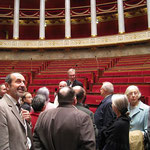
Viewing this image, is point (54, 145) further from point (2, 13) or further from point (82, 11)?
point (2, 13)

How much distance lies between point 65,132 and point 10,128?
0.37 metres

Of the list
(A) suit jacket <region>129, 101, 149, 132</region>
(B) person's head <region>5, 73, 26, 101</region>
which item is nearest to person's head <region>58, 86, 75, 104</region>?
(B) person's head <region>5, 73, 26, 101</region>

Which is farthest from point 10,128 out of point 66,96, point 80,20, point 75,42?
point 80,20

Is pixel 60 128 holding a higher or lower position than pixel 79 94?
lower

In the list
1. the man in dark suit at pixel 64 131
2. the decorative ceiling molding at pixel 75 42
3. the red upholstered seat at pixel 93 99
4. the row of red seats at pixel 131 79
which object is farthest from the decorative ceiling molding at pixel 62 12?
the man in dark suit at pixel 64 131

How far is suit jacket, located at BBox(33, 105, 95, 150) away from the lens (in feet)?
4.02

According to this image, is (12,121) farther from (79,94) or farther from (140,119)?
(140,119)

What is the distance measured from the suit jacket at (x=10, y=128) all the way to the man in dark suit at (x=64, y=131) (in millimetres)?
116

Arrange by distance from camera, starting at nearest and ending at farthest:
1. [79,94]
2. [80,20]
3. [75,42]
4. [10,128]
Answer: [10,128], [79,94], [75,42], [80,20]

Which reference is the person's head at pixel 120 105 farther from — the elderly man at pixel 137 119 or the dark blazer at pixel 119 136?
the elderly man at pixel 137 119

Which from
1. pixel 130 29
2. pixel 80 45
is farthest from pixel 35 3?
pixel 130 29

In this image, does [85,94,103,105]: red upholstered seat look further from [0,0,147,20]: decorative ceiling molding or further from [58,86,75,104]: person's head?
[0,0,147,20]: decorative ceiling molding

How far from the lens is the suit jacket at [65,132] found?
1225 mm

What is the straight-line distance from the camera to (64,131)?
4.03 feet
